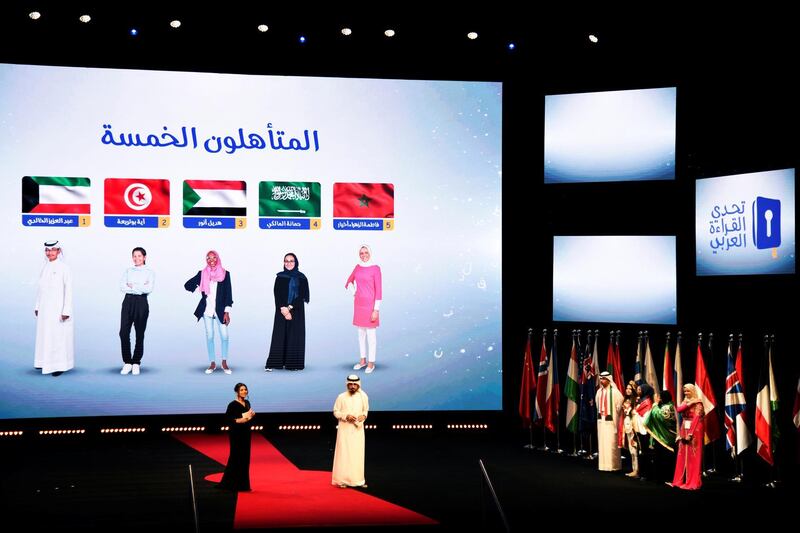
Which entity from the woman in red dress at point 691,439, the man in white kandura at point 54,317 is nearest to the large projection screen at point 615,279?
the woman in red dress at point 691,439

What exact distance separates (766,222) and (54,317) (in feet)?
31.2

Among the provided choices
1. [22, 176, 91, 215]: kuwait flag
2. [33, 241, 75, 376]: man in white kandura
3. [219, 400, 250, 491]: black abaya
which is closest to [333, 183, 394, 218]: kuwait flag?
[22, 176, 91, 215]: kuwait flag

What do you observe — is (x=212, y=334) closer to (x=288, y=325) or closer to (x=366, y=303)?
(x=288, y=325)

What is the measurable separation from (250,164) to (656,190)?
5815 mm

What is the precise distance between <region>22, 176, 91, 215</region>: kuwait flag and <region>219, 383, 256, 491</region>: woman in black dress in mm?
4922

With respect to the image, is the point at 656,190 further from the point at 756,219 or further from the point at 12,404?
the point at 12,404

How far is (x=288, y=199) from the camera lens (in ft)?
52.2

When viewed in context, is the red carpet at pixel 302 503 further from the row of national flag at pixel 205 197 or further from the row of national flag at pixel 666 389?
the row of national flag at pixel 205 197

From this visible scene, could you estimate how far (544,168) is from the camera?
16219 millimetres

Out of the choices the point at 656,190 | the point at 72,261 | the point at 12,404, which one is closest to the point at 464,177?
the point at 656,190

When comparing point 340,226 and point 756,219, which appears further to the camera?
point 340,226

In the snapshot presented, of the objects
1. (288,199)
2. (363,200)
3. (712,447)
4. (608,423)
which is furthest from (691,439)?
(288,199)

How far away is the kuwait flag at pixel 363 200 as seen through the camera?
16.0 metres

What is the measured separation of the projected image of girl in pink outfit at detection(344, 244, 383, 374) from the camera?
15992mm
